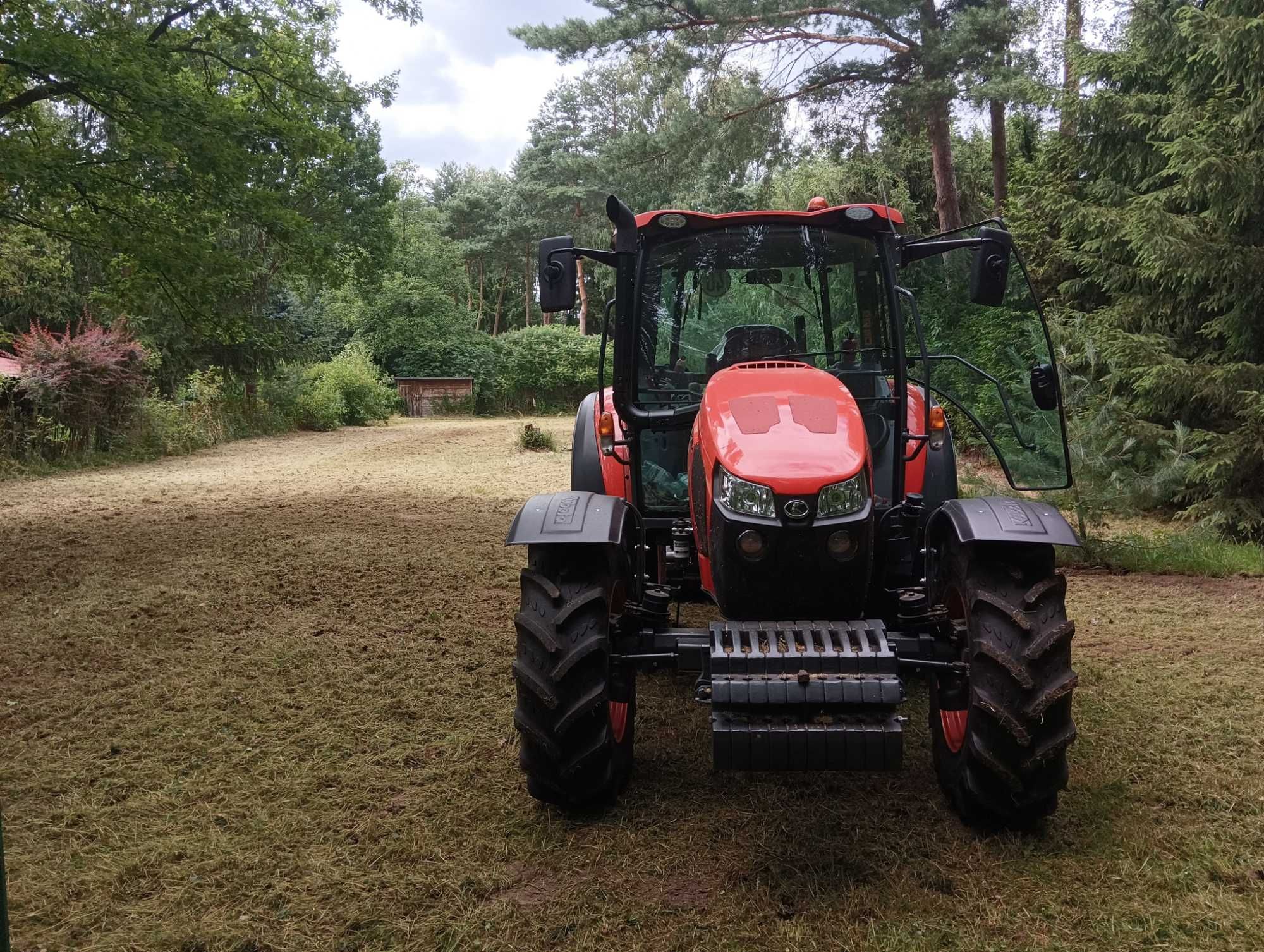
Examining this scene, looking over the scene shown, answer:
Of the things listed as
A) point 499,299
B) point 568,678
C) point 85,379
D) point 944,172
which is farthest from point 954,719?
point 499,299

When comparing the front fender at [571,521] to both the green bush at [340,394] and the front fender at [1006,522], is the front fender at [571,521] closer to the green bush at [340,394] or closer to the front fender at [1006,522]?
the front fender at [1006,522]

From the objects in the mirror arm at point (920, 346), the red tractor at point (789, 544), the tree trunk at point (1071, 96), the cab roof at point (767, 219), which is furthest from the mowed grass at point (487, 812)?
the tree trunk at point (1071, 96)

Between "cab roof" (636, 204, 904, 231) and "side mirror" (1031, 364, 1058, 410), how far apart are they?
82cm

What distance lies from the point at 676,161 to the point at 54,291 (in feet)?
46.4

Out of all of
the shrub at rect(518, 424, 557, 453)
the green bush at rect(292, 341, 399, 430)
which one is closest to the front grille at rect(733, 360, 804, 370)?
the shrub at rect(518, 424, 557, 453)

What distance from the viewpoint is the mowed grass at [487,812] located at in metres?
2.70

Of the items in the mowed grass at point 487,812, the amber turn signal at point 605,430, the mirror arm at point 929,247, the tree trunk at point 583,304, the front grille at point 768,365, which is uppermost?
the tree trunk at point 583,304

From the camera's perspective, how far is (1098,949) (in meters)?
2.53

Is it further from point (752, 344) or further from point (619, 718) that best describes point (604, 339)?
point (619, 718)

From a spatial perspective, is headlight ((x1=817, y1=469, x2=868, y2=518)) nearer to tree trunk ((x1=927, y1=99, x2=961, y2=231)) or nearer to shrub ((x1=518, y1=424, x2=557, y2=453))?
tree trunk ((x1=927, y1=99, x2=961, y2=231))

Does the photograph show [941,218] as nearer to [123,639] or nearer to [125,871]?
[123,639]

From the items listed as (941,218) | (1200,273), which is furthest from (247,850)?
(941,218)

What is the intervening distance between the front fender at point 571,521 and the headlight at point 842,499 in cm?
69

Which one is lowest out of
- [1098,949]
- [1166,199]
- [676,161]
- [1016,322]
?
[1098,949]
